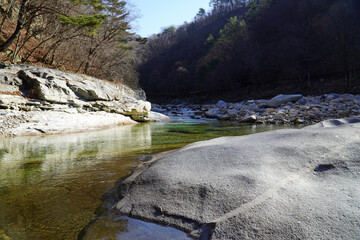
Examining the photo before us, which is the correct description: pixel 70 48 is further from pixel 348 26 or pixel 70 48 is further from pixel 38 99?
pixel 348 26

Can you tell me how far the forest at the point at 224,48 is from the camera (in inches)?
581

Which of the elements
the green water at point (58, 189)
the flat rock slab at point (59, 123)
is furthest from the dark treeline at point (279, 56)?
the green water at point (58, 189)

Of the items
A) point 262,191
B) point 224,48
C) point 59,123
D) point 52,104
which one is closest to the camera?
point 262,191

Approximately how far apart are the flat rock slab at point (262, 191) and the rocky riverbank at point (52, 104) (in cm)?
773

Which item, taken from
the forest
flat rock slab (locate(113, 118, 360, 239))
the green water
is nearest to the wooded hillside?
the forest

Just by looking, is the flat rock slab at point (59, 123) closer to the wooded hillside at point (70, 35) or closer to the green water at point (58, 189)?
the green water at point (58, 189)

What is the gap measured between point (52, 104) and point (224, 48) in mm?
39432

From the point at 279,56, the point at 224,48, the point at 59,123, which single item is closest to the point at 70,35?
the point at 59,123

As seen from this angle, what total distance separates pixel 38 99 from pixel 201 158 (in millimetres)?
10211

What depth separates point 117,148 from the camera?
5.82 metres

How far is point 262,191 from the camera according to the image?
6.40ft

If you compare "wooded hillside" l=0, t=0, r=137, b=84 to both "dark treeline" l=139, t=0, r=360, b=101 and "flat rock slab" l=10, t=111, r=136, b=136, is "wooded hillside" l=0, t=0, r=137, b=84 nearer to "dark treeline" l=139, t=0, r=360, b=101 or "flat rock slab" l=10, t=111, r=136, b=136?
"flat rock slab" l=10, t=111, r=136, b=136

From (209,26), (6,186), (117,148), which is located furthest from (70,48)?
(209,26)

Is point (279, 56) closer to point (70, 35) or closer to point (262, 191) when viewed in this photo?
point (70, 35)
